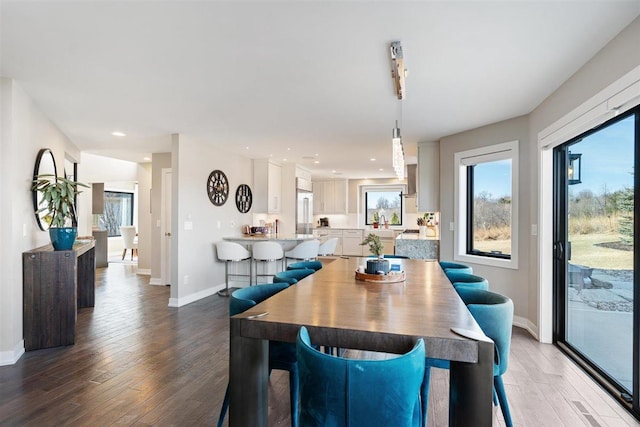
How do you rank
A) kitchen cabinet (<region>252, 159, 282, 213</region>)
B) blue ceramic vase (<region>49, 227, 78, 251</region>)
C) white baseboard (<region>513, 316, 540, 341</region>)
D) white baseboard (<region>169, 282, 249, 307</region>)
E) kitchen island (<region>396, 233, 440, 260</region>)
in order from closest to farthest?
blue ceramic vase (<region>49, 227, 78, 251</region>) → white baseboard (<region>513, 316, 540, 341</region>) → white baseboard (<region>169, 282, 249, 307</region>) → kitchen island (<region>396, 233, 440, 260</region>) → kitchen cabinet (<region>252, 159, 282, 213</region>)

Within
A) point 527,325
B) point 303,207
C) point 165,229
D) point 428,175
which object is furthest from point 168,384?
point 303,207

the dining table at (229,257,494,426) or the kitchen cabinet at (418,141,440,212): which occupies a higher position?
the kitchen cabinet at (418,141,440,212)

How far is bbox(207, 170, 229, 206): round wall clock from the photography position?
5602 mm

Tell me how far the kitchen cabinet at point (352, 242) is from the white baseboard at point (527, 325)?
581 centimetres

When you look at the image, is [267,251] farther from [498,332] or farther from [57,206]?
[498,332]

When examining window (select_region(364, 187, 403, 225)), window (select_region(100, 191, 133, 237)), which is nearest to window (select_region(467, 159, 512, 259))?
window (select_region(364, 187, 403, 225))

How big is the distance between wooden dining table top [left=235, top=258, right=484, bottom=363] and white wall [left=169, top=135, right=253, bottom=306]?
3272 millimetres

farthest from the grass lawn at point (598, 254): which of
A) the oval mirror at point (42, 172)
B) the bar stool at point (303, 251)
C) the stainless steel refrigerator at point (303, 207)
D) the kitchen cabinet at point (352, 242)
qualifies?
the kitchen cabinet at point (352, 242)

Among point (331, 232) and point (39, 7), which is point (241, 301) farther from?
point (331, 232)

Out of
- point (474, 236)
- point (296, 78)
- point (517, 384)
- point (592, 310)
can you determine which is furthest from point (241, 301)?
point (474, 236)

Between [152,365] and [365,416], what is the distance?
239 centimetres

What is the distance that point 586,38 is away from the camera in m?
2.22

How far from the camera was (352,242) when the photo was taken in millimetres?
9812

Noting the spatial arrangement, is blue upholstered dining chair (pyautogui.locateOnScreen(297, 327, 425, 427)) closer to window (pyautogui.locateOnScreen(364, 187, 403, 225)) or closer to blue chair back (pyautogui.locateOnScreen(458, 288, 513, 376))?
blue chair back (pyautogui.locateOnScreen(458, 288, 513, 376))
